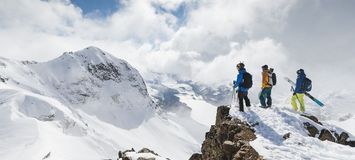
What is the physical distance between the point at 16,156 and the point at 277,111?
569 ft

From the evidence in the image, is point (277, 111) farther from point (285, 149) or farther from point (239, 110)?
point (285, 149)

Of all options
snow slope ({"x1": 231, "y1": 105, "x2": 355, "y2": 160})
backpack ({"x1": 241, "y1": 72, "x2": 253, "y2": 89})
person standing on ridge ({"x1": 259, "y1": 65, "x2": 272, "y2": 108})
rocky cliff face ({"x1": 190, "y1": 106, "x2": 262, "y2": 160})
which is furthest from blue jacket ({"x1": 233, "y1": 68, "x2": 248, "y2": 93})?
person standing on ridge ({"x1": 259, "y1": 65, "x2": 272, "y2": 108})

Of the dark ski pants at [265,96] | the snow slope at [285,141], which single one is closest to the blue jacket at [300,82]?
the dark ski pants at [265,96]

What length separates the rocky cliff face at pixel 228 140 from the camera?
832 inches

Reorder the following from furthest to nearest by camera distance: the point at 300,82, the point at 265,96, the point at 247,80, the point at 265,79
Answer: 1. the point at 300,82
2. the point at 265,96
3. the point at 265,79
4. the point at 247,80

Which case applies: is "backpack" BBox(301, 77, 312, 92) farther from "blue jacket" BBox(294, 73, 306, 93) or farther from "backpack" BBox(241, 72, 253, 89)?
"backpack" BBox(241, 72, 253, 89)

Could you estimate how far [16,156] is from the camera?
188m

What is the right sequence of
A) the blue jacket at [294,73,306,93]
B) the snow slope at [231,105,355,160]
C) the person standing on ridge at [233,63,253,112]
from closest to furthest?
the snow slope at [231,105,355,160] → the person standing on ridge at [233,63,253,112] → the blue jacket at [294,73,306,93]

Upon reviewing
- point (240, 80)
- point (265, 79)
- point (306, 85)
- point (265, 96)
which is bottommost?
point (240, 80)

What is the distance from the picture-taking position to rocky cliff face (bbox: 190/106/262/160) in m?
21.1

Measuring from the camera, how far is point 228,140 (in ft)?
79.9

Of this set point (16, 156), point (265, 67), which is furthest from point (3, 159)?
point (265, 67)

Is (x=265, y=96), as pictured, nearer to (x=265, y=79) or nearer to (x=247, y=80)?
(x=265, y=79)

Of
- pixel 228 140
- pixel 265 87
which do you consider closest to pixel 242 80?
pixel 265 87
